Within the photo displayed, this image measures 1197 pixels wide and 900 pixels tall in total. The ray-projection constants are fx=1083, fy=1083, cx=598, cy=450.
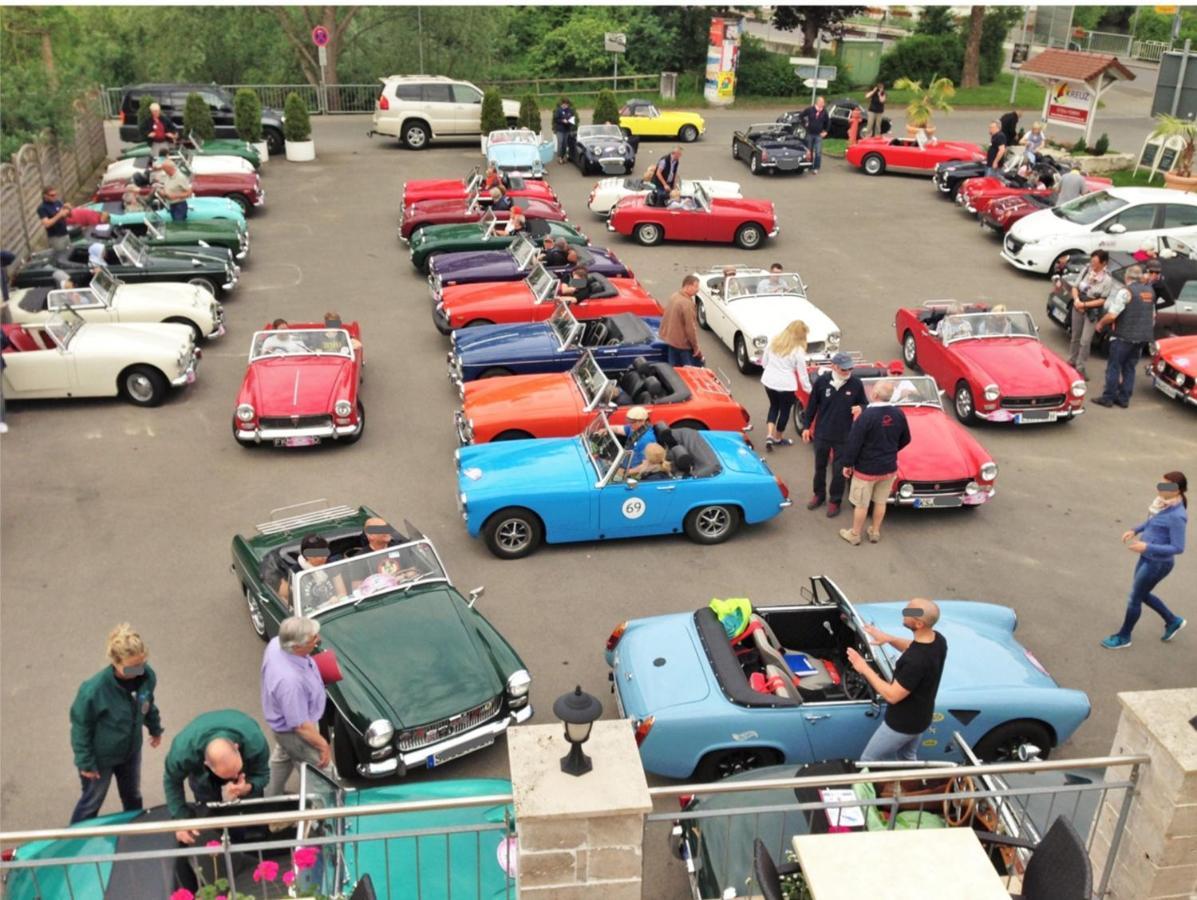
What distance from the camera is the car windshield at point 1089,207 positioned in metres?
18.9

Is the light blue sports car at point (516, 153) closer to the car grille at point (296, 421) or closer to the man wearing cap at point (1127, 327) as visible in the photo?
the car grille at point (296, 421)

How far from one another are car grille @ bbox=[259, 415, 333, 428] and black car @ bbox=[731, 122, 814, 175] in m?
17.0

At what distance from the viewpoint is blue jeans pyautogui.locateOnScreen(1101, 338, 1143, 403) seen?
558 inches

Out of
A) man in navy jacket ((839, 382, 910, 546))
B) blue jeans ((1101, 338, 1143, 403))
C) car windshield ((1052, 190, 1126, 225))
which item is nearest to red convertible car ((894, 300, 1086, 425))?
blue jeans ((1101, 338, 1143, 403))

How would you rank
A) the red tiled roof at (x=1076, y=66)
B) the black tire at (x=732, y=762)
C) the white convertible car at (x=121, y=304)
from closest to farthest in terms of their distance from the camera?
the black tire at (x=732, y=762) → the white convertible car at (x=121, y=304) → the red tiled roof at (x=1076, y=66)

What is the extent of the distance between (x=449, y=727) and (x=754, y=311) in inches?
366

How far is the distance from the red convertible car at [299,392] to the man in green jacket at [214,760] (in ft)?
20.9

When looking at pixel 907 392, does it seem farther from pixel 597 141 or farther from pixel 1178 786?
pixel 597 141

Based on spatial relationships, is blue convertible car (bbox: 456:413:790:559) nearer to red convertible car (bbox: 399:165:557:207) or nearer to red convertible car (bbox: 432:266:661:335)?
red convertible car (bbox: 432:266:661:335)

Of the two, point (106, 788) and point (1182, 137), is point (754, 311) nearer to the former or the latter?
point (106, 788)

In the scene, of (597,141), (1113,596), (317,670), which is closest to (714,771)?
(317,670)

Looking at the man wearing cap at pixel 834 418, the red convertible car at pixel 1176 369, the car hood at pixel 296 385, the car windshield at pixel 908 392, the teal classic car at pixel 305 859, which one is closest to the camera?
the teal classic car at pixel 305 859

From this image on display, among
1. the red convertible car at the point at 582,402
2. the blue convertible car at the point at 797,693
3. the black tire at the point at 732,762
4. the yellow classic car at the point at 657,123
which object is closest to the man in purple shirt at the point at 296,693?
the blue convertible car at the point at 797,693

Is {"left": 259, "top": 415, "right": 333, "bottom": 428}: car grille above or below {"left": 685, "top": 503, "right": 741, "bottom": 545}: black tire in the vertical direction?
above
